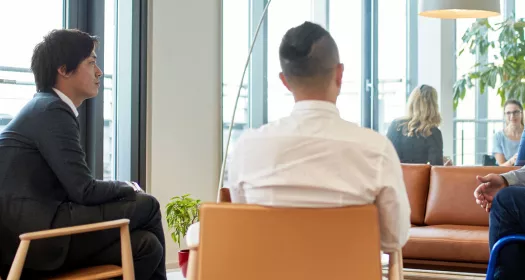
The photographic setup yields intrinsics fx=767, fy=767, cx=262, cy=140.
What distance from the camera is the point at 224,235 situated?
1.93 metres

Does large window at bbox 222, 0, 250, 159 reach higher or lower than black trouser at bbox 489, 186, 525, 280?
higher

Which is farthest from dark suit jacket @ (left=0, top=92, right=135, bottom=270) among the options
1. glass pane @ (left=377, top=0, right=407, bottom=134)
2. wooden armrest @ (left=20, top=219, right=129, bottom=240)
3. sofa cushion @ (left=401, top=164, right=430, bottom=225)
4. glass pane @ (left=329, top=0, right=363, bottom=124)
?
glass pane @ (left=377, top=0, right=407, bottom=134)

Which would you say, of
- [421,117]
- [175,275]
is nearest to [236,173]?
[175,275]

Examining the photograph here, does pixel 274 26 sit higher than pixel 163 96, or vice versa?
pixel 274 26

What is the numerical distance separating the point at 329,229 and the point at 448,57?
7123 millimetres

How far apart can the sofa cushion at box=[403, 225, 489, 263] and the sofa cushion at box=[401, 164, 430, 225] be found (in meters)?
0.45

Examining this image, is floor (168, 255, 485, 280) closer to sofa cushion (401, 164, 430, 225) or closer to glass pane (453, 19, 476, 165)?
sofa cushion (401, 164, 430, 225)

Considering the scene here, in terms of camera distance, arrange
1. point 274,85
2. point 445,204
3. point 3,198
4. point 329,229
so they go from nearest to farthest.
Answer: point 329,229 < point 3,198 < point 445,204 < point 274,85

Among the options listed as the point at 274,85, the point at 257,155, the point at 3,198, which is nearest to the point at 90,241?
the point at 3,198

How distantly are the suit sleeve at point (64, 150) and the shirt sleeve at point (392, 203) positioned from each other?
4.95ft

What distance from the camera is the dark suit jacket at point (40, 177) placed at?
3045 mm

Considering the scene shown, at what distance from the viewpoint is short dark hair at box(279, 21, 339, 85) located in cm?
214

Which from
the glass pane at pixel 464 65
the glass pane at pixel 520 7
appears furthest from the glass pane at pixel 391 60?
the glass pane at pixel 520 7

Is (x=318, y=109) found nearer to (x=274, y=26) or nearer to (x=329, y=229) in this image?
(x=329, y=229)
